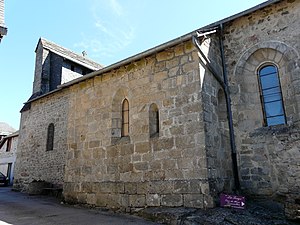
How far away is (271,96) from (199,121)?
2273 mm

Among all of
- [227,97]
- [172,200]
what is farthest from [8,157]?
[227,97]

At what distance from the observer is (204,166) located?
16.9 ft

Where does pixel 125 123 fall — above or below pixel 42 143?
below

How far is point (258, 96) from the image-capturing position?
6.51 meters

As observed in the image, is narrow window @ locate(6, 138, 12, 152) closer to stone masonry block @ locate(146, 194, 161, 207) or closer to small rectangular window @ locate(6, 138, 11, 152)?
small rectangular window @ locate(6, 138, 11, 152)

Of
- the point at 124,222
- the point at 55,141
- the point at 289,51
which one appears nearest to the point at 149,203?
the point at 124,222

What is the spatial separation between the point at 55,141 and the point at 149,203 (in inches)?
283

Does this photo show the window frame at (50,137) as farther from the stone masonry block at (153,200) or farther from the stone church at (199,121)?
the stone masonry block at (153,200)

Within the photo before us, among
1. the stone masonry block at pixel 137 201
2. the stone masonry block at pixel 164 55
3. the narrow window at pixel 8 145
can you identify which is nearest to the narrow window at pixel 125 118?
the stone masonry block at pixel 164 55

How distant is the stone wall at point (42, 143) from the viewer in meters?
11.2

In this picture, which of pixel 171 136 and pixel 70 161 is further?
pixel 70 161

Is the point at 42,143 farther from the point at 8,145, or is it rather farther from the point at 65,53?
the point at 8,145

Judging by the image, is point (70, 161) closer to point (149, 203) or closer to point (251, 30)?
point (149, 203)

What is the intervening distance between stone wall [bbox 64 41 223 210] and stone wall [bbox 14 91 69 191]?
352 cm
